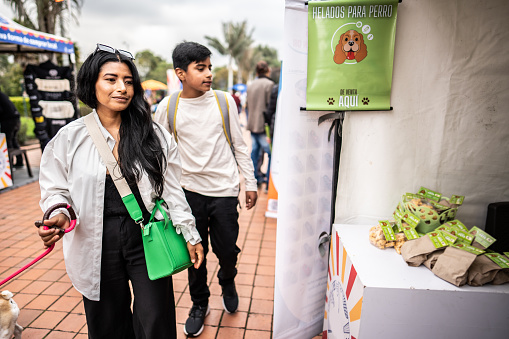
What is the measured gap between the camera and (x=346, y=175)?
2.13 m

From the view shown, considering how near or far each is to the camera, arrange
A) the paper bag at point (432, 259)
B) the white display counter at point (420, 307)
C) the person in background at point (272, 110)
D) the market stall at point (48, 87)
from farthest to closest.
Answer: the market stall at point (48, 87), the person in background at point (272, 110), the paper bag at point (432, 259), the white display counter at point (420, 307)

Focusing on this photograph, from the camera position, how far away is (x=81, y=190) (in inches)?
58.7

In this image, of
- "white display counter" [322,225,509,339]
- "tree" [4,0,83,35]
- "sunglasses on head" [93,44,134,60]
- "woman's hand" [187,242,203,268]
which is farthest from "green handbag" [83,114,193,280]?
"tree" [4,0,83,35]

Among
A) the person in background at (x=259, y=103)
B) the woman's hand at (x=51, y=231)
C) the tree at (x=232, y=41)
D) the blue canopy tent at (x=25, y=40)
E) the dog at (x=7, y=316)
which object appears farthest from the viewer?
the tree at (x=232, y=41)

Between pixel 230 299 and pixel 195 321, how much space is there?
1.02 feet

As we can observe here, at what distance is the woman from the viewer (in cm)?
150

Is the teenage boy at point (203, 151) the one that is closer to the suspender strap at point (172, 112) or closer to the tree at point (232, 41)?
the suspender strap at point (172, 112)

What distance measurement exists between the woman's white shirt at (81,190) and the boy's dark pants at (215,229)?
2.28 feet

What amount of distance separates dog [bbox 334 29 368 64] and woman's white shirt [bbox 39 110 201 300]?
1.24m

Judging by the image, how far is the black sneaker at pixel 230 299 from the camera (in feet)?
8.40

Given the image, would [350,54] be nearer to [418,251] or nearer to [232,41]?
[418,251]

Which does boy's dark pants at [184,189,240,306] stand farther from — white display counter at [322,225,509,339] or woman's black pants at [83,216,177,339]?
white display counter at [322,225,509,339]

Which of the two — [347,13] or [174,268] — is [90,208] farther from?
[347,13]

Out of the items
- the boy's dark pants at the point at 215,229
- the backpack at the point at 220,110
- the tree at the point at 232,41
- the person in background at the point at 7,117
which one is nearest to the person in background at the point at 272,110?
the backpack at the point at 220,110
